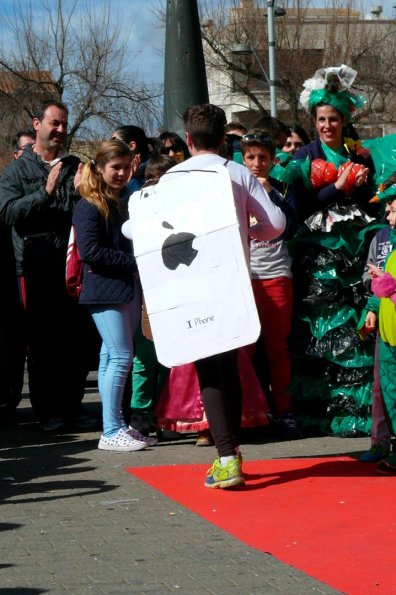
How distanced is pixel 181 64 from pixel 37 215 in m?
2.36

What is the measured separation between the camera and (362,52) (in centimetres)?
4066

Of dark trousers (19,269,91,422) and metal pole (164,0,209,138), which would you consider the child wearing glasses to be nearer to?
dark trousers (19,269,91,422)

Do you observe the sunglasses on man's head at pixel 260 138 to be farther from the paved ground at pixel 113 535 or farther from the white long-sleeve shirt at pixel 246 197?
the paved ground at pixel 113 535

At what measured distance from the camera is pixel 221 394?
6.61 metres

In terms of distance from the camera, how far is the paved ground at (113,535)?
16.2 feet

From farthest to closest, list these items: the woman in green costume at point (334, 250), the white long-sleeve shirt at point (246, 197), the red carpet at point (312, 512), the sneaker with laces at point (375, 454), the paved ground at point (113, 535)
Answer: the woman in green costume at point (334, 250) < the sneaker with laces at point (375, 454) < the white long-sleeve shirt at point (246, 197) < the red carpet at point (312, 512) < the paved ground at point (113, 535)

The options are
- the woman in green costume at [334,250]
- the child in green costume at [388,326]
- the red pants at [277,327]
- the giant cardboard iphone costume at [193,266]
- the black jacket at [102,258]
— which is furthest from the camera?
the red pants at [277,327]

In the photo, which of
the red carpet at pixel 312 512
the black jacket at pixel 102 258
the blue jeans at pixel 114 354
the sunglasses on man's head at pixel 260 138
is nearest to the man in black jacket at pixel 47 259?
the black jacket at pixel 102 258

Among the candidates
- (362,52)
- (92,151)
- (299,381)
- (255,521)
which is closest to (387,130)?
(362,52)

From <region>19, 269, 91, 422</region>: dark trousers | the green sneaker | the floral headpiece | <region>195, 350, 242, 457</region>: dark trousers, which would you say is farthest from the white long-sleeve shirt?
<region>19, 269, 91, 422</region>: dark trousers

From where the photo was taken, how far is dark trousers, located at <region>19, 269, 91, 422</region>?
348 inches

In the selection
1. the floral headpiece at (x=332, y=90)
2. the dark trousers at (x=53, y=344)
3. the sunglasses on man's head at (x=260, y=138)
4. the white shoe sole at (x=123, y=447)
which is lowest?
the white shoe sole at (x=123, y=447)

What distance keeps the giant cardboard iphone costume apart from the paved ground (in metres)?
0.86

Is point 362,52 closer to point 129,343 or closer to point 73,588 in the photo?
point 129,343
